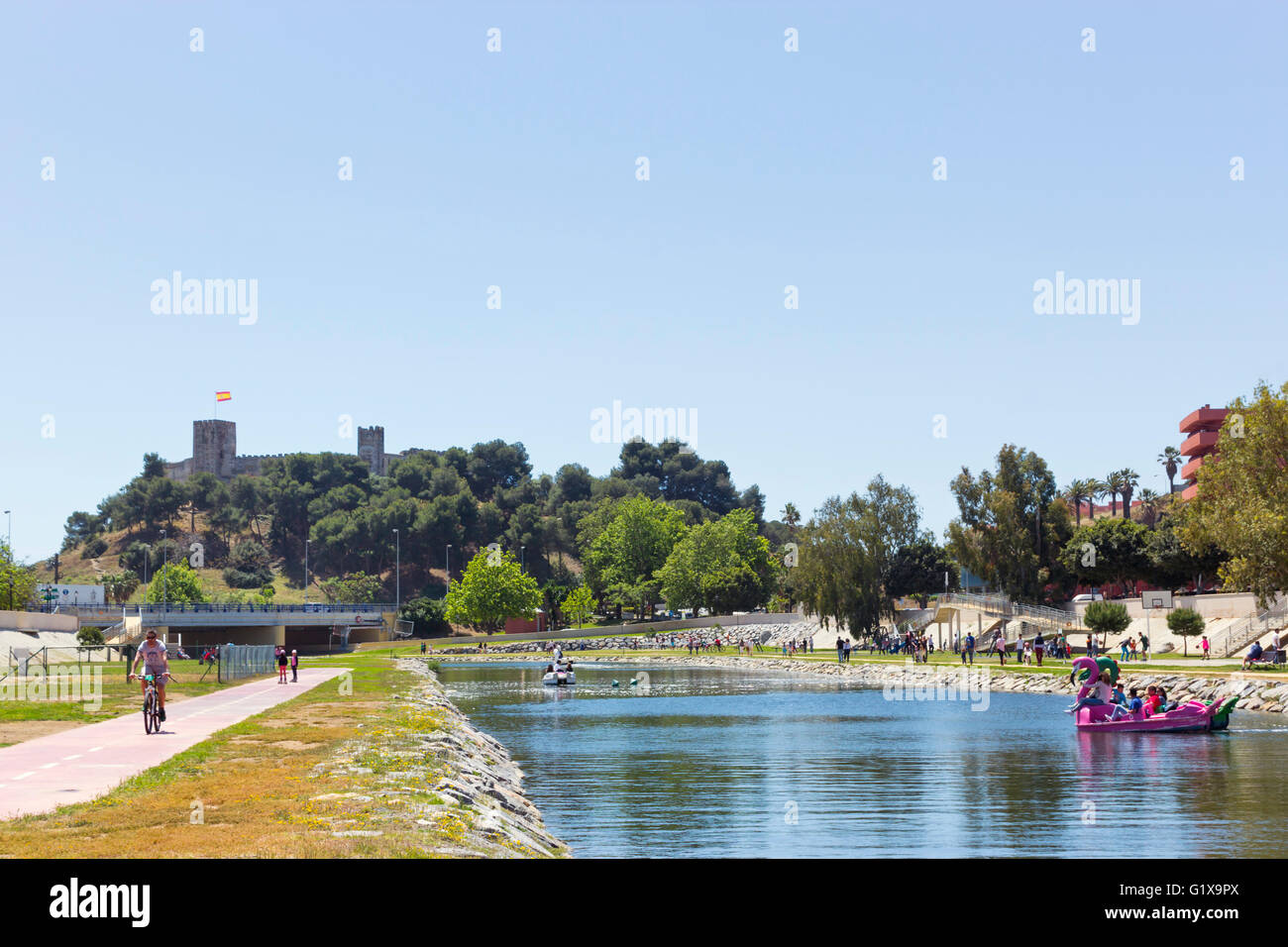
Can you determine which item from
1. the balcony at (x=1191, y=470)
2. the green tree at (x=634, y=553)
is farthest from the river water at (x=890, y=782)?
the green tree at (x=634, y=553)

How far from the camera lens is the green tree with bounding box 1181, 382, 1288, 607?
5359cm

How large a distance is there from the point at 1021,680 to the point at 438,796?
Result: 4884cm

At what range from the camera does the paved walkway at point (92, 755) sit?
16.3 meters

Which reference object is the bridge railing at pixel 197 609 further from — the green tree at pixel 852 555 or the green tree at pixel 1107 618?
the green tree at pixel 1107 618

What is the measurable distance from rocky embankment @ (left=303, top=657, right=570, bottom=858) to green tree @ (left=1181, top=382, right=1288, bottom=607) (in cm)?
3963

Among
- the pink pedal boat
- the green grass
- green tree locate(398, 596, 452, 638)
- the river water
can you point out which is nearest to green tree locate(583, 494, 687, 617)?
green tree locate(398, 596, 452, 638)

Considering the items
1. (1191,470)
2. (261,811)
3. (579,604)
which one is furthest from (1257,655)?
(579,604)

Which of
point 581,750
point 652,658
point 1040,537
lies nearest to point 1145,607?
point 1040,537

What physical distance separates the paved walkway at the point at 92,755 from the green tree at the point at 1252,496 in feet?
144

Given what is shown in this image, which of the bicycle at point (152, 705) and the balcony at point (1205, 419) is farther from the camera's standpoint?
the balcony at point (1205, 419)
